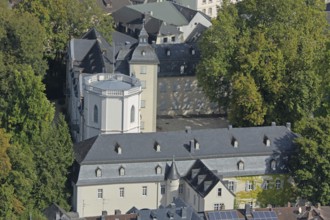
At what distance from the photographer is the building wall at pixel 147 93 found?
11831cm

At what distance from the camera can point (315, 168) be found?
103m

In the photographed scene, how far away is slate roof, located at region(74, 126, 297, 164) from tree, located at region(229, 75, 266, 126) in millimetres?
9506

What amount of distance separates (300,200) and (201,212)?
34.0 ft

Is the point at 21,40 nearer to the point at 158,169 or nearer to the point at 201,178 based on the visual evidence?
the point at 158,169

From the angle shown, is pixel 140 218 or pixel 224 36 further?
pixel 224 36

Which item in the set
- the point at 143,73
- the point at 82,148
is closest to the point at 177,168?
the point at 82,148

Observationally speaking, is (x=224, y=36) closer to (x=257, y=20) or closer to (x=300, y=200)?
(x=257, y=20)

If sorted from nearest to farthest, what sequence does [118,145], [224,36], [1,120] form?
[118,145]
[1,120]
[224,36]

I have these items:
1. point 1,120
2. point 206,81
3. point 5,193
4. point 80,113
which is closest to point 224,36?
point 206,81

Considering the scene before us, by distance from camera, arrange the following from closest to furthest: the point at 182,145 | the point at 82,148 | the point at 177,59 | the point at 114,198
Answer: the point at 114,198 → the point at 82,148 → the point at 182,145 → the point at 177,59

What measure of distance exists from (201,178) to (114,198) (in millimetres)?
6979

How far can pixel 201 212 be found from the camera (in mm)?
97062

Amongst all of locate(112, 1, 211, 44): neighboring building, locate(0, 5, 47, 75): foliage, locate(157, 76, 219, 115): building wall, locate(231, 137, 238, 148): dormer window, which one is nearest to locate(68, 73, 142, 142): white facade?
locate(231, 137, 238, 148): dormer window

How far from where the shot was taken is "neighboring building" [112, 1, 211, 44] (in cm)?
14012
